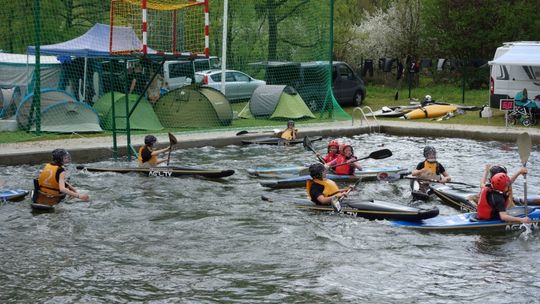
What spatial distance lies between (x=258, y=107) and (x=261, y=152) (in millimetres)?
5584

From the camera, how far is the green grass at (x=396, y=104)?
19.9 meters

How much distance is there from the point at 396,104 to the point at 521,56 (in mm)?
7131

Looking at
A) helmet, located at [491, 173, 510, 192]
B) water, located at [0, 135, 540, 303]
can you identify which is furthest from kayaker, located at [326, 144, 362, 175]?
helmet, located at [491, 173, 510, 192]

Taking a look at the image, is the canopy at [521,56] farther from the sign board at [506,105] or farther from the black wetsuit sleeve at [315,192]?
the black wetsuit sleeve at [315,192]

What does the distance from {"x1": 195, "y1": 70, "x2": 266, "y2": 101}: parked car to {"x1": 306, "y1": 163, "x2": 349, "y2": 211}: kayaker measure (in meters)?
14.8

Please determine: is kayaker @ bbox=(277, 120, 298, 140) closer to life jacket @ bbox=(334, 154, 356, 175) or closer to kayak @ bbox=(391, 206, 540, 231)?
life jacket @ bbox=(334, 154, 356, 175)

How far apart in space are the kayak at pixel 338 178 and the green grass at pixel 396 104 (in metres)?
7.16

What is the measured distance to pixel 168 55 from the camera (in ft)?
53.2

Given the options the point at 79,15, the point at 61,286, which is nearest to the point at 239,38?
the point at 79,15

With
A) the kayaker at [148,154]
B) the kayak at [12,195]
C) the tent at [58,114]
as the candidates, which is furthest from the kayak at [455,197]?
the tent at [58,114]

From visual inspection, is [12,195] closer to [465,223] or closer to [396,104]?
[465,223]

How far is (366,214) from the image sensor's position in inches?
479

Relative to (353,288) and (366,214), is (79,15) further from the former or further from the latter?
(353,288)

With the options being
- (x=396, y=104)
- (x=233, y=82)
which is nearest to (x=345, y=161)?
(x=233, y=82)
